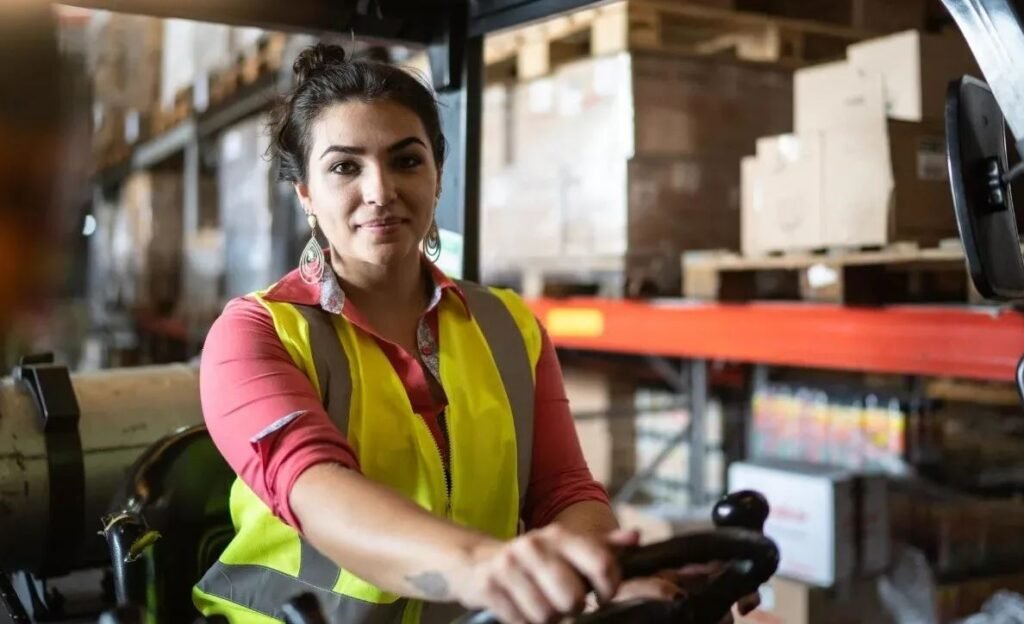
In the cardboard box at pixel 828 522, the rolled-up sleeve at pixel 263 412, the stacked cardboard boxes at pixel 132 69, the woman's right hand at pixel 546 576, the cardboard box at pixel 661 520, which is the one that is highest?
the stacked cardboard boxes at pixel 132 69

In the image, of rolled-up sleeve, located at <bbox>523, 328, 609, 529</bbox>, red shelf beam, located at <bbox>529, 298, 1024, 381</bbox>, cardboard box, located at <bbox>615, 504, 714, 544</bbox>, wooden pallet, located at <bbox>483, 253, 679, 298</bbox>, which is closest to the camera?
rolled-up sleeve, located at <bbox>523, 328, 609, 529</bbox>

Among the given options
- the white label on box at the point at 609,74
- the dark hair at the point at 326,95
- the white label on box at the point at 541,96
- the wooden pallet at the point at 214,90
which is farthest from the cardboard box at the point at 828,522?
the wooden pallet at the point at 214,90

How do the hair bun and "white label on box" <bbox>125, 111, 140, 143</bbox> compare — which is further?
"white label on box" <bbox>125, 111, 140, 143</bbox>

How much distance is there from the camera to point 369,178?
5.37 ft

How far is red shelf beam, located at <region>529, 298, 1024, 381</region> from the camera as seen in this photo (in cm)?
263

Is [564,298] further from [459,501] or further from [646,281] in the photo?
[459,501]

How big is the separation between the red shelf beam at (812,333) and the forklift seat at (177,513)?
165 centimetres

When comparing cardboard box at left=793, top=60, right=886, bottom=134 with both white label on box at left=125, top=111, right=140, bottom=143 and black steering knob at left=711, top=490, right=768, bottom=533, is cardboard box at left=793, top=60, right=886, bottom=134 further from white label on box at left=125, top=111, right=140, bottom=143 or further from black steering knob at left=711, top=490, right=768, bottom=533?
white label on box at left=125, top=111, right=140, bottom=143

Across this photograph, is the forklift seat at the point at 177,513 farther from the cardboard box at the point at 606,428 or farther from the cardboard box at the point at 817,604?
the cardboard box at the point at 606,428

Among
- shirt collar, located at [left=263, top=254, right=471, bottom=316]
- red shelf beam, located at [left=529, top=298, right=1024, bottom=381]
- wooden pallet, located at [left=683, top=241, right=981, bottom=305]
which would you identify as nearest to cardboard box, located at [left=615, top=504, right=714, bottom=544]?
red shelf beam, located at [left=529, top=298, right=1024, bottom=381]

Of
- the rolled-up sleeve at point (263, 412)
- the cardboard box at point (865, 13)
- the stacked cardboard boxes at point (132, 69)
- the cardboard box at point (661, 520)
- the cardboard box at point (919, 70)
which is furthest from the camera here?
the stacked cardboard boxes at point (132, 69)

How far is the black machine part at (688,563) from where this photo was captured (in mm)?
1086

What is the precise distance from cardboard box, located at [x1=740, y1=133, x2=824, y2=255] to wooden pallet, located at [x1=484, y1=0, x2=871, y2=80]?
63 centimetres

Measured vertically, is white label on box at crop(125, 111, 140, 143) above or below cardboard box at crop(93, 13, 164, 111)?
below
